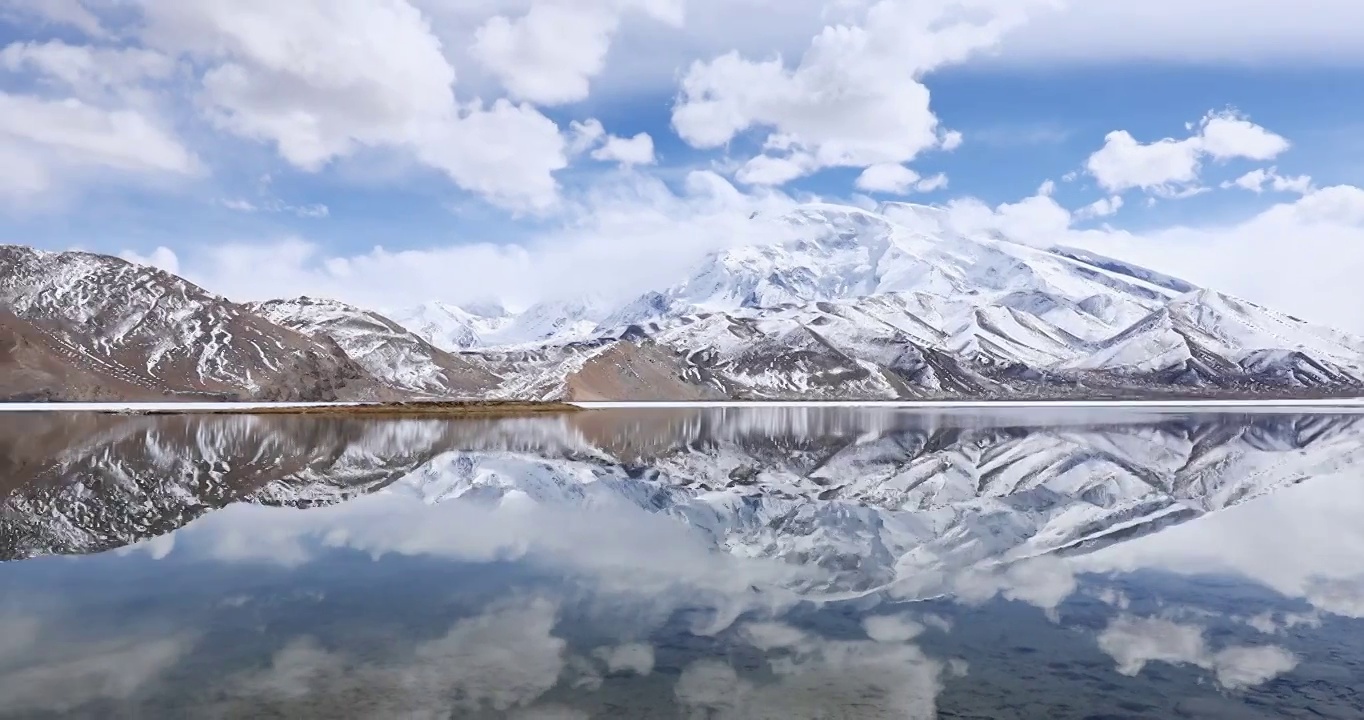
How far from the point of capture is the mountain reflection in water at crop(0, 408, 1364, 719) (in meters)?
16.1

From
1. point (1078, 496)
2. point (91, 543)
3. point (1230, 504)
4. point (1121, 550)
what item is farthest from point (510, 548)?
point (1230, 504)

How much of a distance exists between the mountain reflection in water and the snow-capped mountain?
33 cm

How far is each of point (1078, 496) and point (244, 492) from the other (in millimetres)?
38250

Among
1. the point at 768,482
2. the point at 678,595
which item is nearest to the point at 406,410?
the point at 768,482

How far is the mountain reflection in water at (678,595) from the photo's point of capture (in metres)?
16.1

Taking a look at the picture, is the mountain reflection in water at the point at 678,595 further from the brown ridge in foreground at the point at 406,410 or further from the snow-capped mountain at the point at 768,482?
the brown ridge in foreground at the point at 406,410

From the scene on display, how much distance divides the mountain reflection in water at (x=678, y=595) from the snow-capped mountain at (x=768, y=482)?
33 centimetres

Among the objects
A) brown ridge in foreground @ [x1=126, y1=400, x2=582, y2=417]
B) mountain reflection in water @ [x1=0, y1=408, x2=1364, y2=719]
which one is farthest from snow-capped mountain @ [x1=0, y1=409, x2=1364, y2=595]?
brown ridge in foreground @ [x1=126, y1=400, x2=582, y2=417]

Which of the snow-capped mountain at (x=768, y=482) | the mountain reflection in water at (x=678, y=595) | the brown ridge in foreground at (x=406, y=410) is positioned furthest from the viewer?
the brown ridge in foreground at (x=406, y=410)

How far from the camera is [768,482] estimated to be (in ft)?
168

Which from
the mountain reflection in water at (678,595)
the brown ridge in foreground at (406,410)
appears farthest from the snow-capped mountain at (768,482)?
the brown ridge in foreground at (406,410)

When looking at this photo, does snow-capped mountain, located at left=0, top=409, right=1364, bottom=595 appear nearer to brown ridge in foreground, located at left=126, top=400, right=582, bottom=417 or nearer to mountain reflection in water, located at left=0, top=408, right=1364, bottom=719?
mountain reflection in water, located at left=0, top=408, right=1364, bottom=719

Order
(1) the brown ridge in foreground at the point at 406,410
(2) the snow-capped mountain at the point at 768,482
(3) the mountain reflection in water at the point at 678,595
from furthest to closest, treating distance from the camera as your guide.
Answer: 1. (1) the brown ridge in foreground at the point at 406,410
2. (2) the snow-capped mountain at the point at 768,482
3. (3) the mountain reflection in water at the point at 678,595

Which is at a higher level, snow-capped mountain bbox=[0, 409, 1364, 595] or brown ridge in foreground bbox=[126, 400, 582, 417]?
snow-capped mountain bbox=[0, 409, 1364, 595]
